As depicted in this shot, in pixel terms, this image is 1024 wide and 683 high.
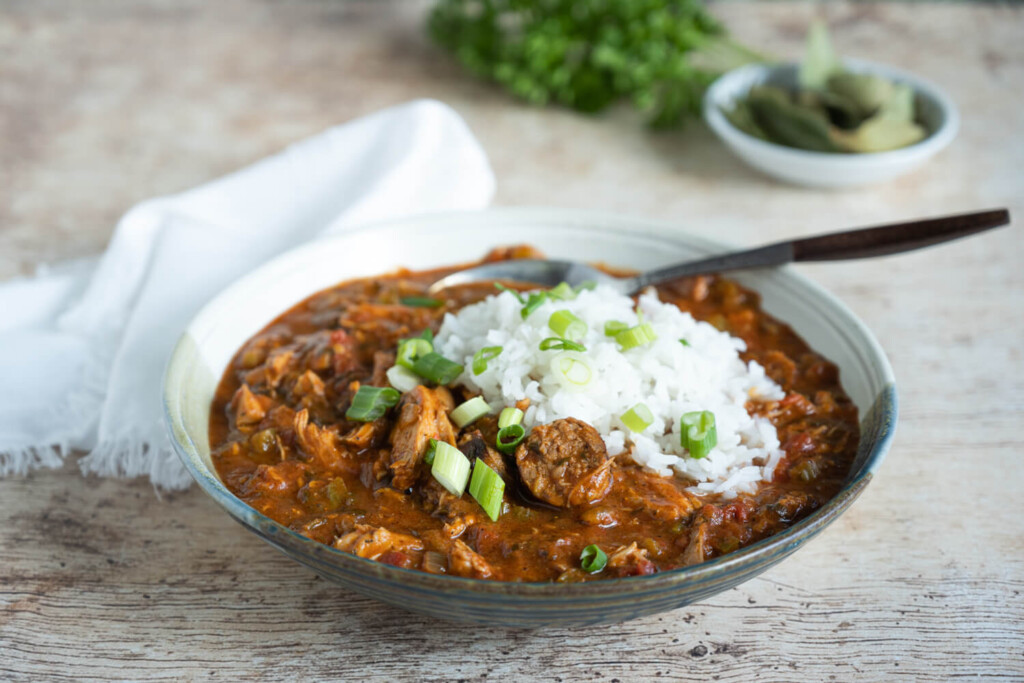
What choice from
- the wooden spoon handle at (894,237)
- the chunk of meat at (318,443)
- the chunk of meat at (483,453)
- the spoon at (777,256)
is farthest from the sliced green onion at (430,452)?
the wooden spoon handle at (894,237)

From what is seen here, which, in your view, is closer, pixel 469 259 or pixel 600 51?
pixel 469 259

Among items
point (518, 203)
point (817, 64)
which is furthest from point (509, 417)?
point (817, 64)

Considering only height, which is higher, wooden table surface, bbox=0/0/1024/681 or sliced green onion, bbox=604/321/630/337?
sliced green onion, bbox=604/321/630/337

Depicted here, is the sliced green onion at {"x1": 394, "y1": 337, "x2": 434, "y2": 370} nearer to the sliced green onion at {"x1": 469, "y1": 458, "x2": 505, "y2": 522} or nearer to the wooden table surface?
the sliced green onion at {"x1": 469, "y1": 458, "x2": 505, "y2": 522}

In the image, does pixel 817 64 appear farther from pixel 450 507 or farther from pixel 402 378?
pixel 450 507

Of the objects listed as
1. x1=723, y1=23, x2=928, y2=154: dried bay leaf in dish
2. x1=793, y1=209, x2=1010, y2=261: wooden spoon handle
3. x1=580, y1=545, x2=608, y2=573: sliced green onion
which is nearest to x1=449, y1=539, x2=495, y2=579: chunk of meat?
x1=580, y1=545, x2=608, y2=573: sliced green onion

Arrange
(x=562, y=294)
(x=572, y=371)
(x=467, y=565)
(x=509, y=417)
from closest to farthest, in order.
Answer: (x=467, y=565)
(x=509, y=417)
(x=572, y=371)
(x=562, y=294)

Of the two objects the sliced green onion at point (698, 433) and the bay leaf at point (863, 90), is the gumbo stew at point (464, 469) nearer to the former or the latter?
the sliced green onion at point (698, 433)
